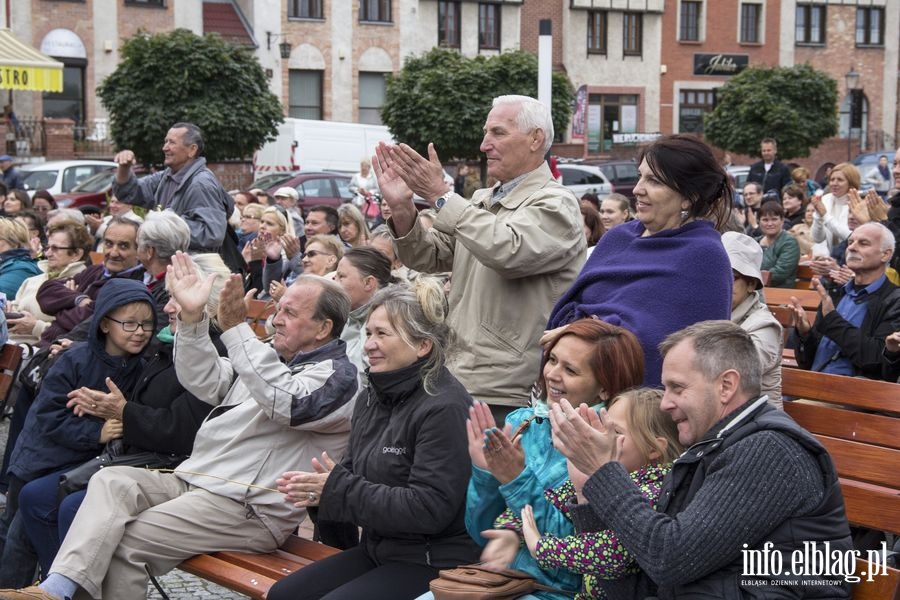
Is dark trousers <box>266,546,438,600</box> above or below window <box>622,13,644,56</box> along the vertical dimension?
below

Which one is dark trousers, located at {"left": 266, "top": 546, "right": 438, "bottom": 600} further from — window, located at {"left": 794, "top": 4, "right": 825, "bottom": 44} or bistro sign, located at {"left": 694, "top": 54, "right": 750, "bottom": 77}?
window, located at {"left": 794, "top": 4, "right": 825, "bottom": 44}

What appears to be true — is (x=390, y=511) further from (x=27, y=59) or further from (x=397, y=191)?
(x=27, y=59)

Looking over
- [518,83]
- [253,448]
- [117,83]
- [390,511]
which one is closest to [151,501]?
[253,448]

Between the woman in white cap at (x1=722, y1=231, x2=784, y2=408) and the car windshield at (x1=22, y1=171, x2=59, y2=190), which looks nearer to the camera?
the woman in white cap at (x1=722, y1=231, x2=784, y2=408)

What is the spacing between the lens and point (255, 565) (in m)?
4.65

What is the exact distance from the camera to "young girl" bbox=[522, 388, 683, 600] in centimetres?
339

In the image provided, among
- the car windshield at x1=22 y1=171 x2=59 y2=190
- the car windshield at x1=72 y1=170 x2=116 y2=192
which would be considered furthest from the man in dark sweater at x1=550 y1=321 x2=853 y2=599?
the car windshield at x1=22 y1=171 x2=59 y2=190

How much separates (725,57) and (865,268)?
41.4m

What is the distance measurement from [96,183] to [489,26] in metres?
21.4

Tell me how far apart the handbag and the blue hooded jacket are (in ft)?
7.89

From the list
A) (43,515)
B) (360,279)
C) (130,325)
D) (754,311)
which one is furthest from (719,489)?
(43,515)

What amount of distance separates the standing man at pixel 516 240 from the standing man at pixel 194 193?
3.06 m

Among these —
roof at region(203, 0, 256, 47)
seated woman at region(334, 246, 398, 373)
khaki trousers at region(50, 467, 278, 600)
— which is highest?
roof at region(203, 0, 256, 47)

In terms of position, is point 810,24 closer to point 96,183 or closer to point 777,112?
point 777,112
